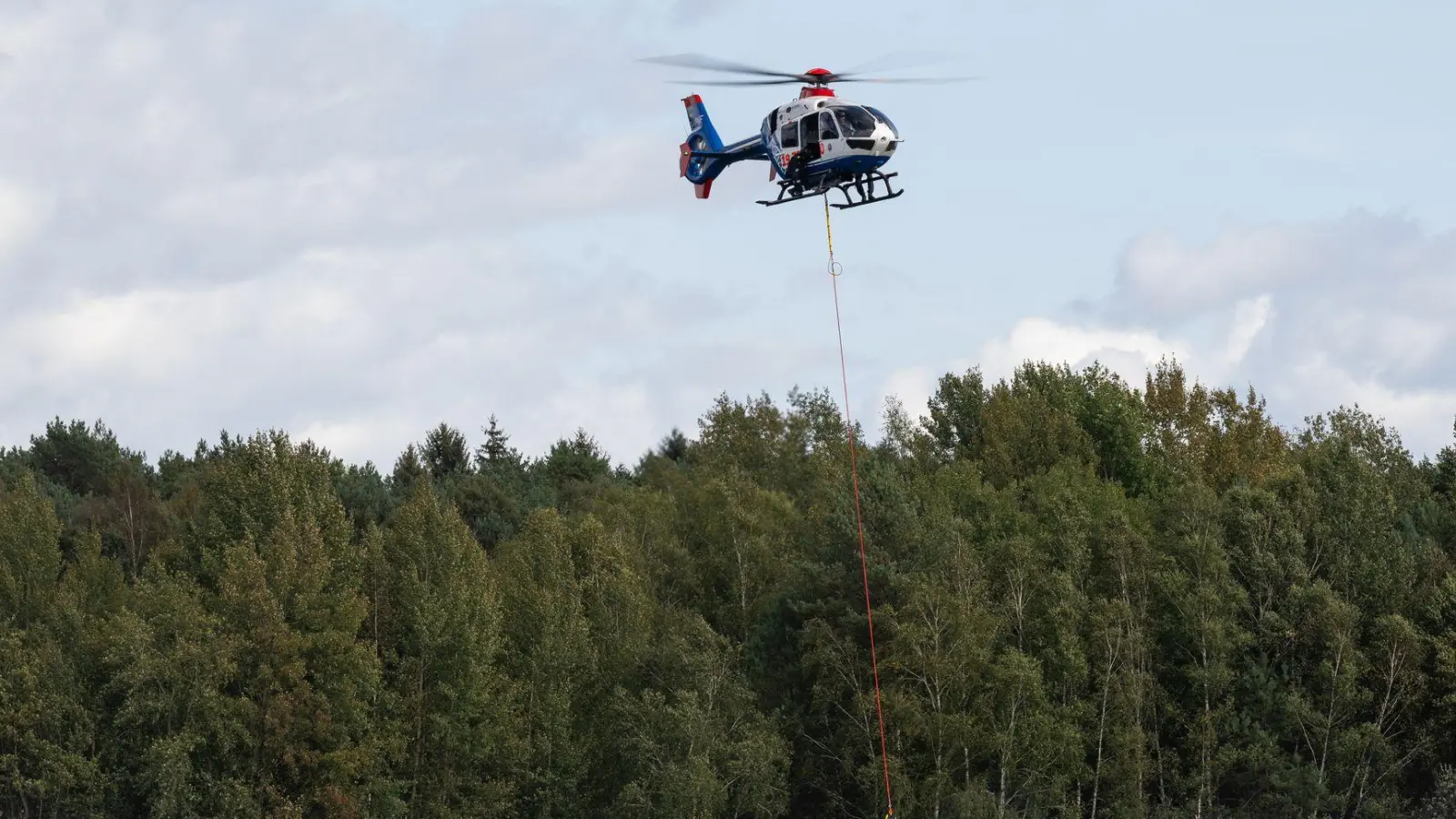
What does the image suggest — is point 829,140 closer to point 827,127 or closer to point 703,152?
point 827,127

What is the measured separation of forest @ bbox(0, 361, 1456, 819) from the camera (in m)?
67.7

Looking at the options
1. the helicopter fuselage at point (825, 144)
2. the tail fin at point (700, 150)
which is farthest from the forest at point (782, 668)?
the helicopter fuselage at point (825, 144)

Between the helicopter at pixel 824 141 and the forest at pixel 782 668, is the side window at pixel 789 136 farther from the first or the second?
the forest at pixel 782 668

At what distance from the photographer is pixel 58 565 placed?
87.0m

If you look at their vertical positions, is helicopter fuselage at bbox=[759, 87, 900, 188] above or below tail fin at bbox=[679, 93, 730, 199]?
below

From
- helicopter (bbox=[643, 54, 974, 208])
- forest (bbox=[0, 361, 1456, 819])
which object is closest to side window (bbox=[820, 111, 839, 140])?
helicopter (bbox=[643, 54, 974, 208])

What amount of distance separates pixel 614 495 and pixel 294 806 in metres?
42.1

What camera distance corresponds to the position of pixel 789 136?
155 feet

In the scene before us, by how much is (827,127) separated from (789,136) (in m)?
1.36

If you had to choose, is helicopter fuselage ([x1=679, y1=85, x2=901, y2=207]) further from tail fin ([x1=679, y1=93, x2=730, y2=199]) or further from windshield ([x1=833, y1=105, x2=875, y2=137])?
tail fin ([x1=679, y1=93, x2=730, y2=199])

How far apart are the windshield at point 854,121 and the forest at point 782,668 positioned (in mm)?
26524

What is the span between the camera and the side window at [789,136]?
46938 mm

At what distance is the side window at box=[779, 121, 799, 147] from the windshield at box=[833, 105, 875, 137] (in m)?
1.22

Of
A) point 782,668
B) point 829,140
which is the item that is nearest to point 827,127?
point 829,140
